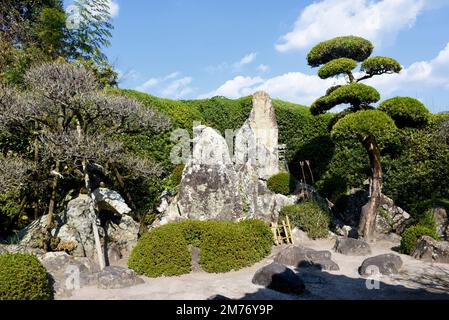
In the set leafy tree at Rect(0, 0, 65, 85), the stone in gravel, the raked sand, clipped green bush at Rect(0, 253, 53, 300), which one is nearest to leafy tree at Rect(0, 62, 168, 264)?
the stone in gravel

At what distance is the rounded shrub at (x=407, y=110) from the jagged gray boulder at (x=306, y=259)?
4.87m

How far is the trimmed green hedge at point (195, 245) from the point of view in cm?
905

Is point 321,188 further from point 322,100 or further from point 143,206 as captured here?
point 143,206

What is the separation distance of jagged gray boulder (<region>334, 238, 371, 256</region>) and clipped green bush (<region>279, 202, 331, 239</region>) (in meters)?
1.88

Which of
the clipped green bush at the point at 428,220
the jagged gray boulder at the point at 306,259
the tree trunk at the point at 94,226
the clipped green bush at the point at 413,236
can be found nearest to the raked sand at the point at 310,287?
the jagged gray boulder at the point at 306,259

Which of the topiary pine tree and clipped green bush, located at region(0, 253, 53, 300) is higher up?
the topiary pine tree

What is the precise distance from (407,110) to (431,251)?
4.13 m

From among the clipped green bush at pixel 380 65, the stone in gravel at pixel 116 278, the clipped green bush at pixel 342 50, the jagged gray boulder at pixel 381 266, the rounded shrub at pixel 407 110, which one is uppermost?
the clipped green bush at pixel 342 50

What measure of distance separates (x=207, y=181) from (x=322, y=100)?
4623 millimetres

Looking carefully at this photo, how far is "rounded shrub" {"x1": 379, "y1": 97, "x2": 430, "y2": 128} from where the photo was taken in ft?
37.8

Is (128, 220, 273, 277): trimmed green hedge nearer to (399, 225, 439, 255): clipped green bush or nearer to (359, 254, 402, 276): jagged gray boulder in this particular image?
(359, 254, 402, 276): jagged gray boulder

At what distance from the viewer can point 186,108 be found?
1750 centimetres

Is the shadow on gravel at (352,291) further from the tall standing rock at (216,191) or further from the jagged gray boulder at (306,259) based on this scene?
the tall standing rock at (216,191)
